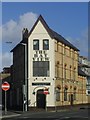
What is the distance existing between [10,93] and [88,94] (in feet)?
76.3

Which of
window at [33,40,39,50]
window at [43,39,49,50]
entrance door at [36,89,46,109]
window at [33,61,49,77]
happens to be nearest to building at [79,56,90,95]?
entrance door at [36,89,46,109]

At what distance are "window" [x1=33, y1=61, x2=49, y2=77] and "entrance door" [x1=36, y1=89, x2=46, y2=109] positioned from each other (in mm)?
2772

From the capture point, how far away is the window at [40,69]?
6806 cm

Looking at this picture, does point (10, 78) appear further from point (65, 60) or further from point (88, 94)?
point (88, 94)

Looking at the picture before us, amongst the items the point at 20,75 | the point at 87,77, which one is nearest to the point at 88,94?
the point at 87,77

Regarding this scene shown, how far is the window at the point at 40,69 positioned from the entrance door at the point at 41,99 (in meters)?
2.77

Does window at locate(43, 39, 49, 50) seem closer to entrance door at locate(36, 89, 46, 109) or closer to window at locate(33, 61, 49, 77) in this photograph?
window at locate(33, 61, 49, 77)

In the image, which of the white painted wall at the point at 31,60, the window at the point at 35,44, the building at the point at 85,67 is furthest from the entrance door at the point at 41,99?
the building at the point at 85,67

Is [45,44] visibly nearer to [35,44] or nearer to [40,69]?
[35,44]

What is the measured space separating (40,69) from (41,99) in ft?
16.3

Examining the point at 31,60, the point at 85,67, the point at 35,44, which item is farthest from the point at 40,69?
the point at 85,67

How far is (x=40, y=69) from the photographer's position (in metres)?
68.1

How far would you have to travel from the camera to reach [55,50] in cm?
6988

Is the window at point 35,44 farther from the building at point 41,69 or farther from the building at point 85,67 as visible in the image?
the building at point 85,67
